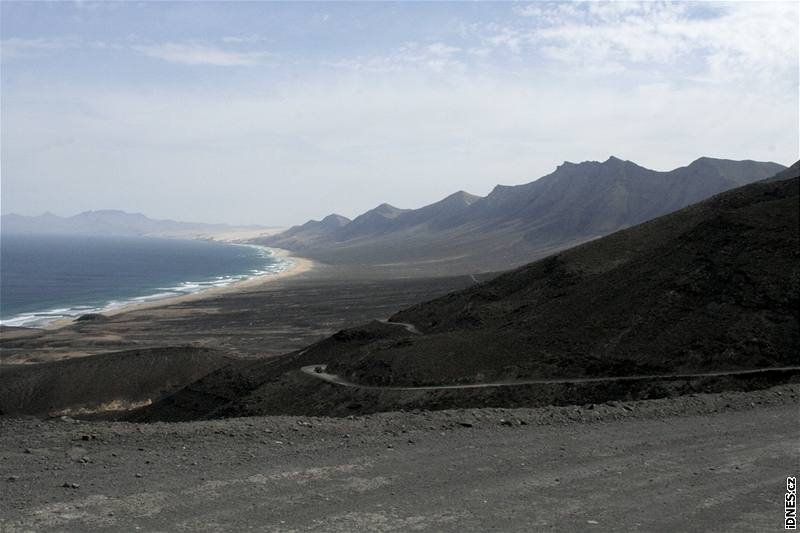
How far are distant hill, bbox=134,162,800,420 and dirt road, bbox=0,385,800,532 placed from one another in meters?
8.22

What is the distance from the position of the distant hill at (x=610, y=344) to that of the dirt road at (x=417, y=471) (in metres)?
8.22

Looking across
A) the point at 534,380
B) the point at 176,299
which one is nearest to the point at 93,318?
the point at 176,299

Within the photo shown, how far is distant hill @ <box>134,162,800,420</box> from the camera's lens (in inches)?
861

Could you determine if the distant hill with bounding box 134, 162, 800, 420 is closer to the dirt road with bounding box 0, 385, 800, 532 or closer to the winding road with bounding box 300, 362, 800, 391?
the winding road with bounding box 300, 362, 800, 391

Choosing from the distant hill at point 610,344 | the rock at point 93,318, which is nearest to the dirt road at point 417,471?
the distant hill at point 610,344

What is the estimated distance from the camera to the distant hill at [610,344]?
21875mm

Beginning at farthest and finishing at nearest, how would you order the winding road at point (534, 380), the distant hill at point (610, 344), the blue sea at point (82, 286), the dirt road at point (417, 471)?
the blue sea at point (82, 286) < the distant hill at point (610, 344) < the winding road at point (534, 380) < the dirt road at point (417, 471)

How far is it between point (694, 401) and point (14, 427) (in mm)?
14955

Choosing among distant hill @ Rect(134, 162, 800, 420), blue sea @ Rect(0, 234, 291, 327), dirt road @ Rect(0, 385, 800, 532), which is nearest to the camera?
dirt road @ Rect(0, 385, 800, 532)

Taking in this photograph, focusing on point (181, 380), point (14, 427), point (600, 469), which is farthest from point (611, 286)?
point (181, 380)

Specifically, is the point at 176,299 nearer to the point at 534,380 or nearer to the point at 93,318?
the point at 93,318

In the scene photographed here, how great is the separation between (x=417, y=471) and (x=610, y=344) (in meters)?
16.4

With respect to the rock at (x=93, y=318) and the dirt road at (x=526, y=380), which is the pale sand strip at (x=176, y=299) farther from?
the dirt road at (x=526, y=380)

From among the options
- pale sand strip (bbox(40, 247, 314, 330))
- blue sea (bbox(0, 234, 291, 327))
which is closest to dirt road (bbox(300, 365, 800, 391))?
pale sand strip (bbox(40, 247, 314, 330))
